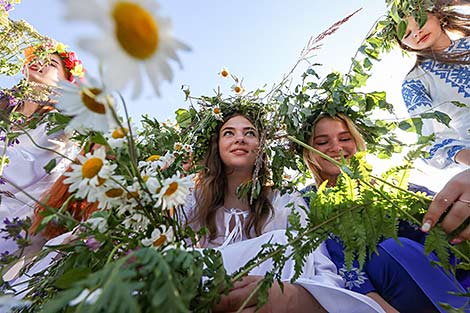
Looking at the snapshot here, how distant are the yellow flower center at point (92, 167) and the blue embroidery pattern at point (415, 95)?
3.90 ft

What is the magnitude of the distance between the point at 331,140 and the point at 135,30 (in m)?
1.16

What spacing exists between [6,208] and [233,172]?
819 millimetres

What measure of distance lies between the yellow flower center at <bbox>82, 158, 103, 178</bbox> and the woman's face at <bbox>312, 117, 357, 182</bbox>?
104 centimetres

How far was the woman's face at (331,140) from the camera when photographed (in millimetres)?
1322

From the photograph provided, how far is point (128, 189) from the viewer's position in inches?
14.8

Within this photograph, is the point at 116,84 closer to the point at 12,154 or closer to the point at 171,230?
the point at 171,230

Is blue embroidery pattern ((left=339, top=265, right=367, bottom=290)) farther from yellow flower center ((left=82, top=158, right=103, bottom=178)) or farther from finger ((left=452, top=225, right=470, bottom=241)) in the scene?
yellow flower center ((left=82, top=158, right=103, bottom=178))

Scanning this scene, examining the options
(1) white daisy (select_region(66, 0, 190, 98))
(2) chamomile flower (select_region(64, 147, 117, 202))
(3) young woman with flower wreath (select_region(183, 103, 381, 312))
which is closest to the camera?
(1) white daisy (select_region(66, 0, 190, 98))

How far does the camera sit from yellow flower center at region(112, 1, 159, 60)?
0.24 meters

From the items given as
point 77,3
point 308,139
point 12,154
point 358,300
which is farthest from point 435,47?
point 12,154

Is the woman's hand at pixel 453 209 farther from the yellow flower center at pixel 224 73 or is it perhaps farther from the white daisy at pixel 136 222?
the yellow flower center at pixel 224 73

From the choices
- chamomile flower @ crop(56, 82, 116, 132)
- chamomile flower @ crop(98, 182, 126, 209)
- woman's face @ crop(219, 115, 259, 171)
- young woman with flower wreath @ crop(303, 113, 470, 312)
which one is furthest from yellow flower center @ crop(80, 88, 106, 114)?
woman's face @ crop(219, 115, 259, 171)

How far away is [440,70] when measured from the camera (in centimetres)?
133

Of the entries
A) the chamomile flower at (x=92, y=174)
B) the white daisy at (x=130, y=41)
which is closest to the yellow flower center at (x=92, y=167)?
the chamomile flower at (x=92, y=174)
